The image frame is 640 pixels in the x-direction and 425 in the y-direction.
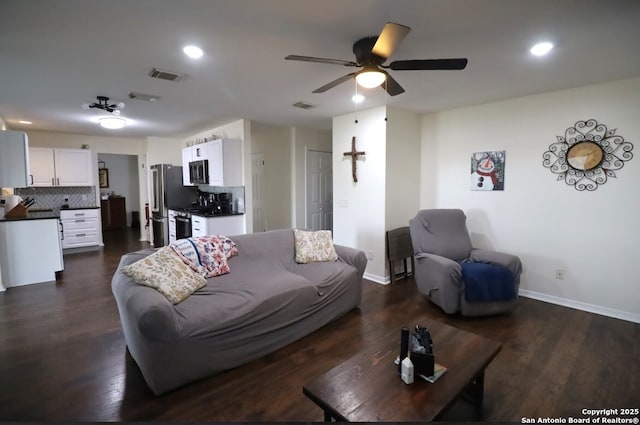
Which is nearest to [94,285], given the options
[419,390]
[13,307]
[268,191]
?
[13,307]

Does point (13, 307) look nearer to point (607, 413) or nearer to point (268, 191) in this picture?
point (268, 191)

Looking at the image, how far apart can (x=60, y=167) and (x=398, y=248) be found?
676 cm

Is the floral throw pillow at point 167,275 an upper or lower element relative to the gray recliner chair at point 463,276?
upper

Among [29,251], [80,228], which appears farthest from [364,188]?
[80,228]

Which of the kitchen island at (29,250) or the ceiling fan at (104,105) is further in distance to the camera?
the kitchen island at (29,250)

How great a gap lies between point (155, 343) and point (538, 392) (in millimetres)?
2532

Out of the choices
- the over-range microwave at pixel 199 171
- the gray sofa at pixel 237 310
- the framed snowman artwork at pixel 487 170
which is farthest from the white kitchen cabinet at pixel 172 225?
the framed snowman artwork at pixel 487 170

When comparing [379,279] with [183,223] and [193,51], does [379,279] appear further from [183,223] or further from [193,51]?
[183,223]

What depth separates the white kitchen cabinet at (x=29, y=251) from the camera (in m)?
4.04

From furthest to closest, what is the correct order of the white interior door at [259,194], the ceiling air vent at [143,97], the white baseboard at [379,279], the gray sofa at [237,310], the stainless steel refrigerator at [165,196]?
the white interior door at [259,194], the stainless steel refrigerator at [165,196], the white baseboard at [379,279], the ceiling air vent at [143,97], the gray sofa at [237,310]

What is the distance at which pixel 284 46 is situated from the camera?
2336 millimetres

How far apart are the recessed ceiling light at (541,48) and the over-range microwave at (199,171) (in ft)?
15.1

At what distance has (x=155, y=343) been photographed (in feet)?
6.35

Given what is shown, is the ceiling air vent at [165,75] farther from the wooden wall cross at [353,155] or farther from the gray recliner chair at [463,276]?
the gray recliner chair at [463,276]
